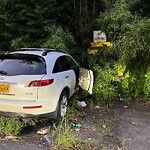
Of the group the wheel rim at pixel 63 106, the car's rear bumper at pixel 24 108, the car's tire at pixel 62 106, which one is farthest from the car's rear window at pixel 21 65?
the wheel rim at pixel 63 106

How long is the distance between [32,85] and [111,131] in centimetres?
196

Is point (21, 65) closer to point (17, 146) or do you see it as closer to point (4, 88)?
point (4, 88)

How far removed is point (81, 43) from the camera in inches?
423

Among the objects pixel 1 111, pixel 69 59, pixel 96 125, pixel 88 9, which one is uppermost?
pixel 88 9

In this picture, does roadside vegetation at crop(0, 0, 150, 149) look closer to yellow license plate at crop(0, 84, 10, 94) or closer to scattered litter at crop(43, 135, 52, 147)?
scattered litter at crop(43, 135, 52, 147)

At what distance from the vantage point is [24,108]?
534 cm

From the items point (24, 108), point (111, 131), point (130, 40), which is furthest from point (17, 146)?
point (130, 40)

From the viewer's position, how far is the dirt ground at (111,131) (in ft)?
17.0

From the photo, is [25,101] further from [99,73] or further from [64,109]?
[99,73]

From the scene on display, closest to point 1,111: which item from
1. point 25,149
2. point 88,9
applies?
point 25,149

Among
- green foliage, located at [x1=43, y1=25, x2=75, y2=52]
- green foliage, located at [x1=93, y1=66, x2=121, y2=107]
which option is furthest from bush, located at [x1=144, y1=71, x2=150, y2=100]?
green foliage, located at [x1=43, y1=25, x2=75, y2=52]

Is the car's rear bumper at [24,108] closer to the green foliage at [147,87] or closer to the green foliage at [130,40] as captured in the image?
the green foliage at [130,40]

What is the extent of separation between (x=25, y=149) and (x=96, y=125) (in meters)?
1.95

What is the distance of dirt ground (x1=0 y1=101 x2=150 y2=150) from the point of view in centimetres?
518
